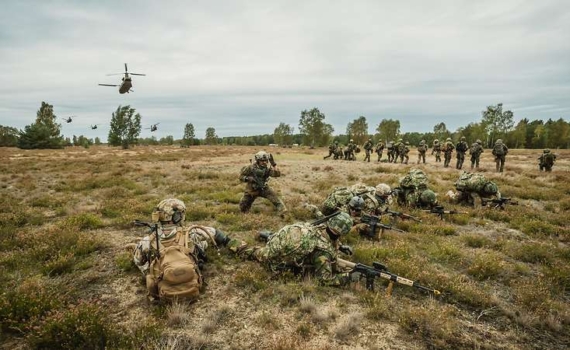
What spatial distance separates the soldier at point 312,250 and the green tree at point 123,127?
73338 millimetres

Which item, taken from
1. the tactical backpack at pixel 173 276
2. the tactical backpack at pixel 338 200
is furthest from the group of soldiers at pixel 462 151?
the tactical backpack at pixel 173 276

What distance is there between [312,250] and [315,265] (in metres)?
0.32

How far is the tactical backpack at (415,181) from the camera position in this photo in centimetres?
1114

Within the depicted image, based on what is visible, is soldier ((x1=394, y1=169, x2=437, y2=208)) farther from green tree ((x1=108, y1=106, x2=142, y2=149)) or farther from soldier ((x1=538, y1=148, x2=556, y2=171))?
green tree ((x1=108, y1=106, x2=142, y2=149))

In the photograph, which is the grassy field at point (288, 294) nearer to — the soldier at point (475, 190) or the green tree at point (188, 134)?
the soldier at point (475, 190)

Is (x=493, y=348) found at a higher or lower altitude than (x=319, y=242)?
lower

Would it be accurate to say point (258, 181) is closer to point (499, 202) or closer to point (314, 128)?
point (499, 202)

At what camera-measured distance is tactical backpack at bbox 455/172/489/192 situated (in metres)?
11.5

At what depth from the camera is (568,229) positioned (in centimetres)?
875

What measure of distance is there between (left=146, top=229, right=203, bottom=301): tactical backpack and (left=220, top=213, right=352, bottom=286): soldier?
157 centimetres

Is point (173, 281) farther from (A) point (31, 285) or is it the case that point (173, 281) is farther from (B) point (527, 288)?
(B) point (527, 288)

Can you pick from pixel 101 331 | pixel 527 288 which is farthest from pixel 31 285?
pixel 527 288

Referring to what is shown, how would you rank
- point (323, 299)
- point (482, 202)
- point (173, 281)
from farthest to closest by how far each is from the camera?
point (482, 202) < point (323, 299) < point (173, 281)

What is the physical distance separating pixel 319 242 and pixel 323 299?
1.05m
